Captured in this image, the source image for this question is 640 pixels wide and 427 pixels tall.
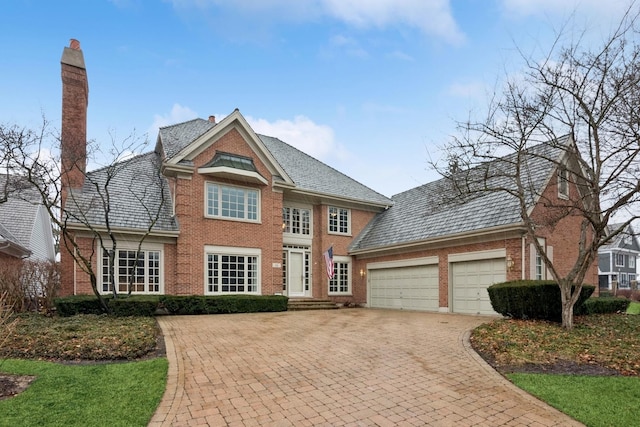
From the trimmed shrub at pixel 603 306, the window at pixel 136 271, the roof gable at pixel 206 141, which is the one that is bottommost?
the trimmed shrub at pixel 603 306

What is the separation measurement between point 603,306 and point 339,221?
12322 mm

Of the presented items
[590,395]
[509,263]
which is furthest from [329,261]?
[590,395]

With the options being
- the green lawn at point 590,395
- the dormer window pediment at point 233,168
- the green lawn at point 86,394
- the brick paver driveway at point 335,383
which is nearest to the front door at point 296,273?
the dormer window pediment at point 233,168

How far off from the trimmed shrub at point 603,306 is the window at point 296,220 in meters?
12.5

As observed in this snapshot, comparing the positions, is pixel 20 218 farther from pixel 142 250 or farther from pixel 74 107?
pixel 142 250

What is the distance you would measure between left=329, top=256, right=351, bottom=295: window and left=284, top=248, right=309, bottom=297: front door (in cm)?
156

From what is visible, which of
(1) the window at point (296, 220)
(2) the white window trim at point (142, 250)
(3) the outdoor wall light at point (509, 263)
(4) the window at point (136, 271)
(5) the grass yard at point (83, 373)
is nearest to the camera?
(5) the grass yard at point (83, 373)

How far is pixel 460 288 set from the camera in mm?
15758

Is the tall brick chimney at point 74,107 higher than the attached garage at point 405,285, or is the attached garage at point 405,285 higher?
the tall brick chimney at point 74,107

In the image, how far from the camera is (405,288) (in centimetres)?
1845

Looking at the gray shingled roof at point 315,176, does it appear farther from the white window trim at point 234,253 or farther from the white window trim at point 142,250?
the white window trim at point 142,250

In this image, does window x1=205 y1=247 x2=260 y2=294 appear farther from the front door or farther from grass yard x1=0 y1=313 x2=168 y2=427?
grass yard x1=0 y1=313 x2=168 y2=427

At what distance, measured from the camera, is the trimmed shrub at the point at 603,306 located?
13312mm

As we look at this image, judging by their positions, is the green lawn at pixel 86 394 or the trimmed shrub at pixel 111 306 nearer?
the green lawn at pixel 86 394
